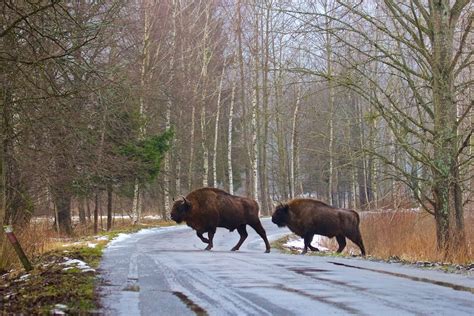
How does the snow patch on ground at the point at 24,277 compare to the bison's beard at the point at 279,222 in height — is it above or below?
below

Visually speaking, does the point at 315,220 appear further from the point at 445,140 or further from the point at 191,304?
the point at 191,304

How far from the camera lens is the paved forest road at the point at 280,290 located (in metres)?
6.39

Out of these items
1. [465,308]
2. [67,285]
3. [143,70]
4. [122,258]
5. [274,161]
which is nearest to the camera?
[465,308]

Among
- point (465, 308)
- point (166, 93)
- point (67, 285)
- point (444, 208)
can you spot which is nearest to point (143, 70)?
point (166, 93)

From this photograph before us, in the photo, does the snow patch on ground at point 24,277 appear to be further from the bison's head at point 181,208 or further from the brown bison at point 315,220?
the brown bison at point 315,220

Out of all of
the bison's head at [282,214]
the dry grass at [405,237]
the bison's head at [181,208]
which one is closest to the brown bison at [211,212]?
the bison's head at [181,208]

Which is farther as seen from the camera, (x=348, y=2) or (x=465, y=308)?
(x=348, y=2)

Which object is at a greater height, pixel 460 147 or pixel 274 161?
pixel 274 161

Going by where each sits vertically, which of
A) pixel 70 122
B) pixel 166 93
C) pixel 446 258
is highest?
pixel 166 93

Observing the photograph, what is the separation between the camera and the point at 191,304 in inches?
267

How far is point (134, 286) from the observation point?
8.41m

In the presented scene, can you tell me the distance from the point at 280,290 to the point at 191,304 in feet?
4.52

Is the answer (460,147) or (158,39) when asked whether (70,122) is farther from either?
(158,39)

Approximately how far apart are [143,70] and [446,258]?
75.9ft
